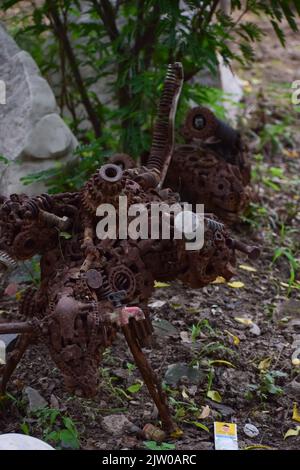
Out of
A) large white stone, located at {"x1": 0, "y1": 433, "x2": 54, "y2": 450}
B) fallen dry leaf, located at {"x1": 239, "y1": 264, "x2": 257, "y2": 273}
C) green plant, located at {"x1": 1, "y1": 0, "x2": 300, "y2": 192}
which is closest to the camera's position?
large white stone, located at {"x1": 0, "y1": 433, "x2": 54, "y2": 450}

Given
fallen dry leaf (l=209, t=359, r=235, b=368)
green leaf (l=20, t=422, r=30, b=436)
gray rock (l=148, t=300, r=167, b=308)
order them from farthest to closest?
gray rock (l=148, t=300, r=167, b=308) → fallen dry leaf (l=209, t=359, r=235, b=368) → green leaf (l=20, t=422, r=30, b=436)

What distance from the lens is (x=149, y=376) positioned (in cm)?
240

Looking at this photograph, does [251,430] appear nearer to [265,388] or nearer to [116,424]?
[265,388]

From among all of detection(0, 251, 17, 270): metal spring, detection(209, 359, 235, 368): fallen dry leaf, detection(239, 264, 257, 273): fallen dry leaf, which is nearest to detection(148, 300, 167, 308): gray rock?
detection(209, 359, 235, 368): fallen dry leaf

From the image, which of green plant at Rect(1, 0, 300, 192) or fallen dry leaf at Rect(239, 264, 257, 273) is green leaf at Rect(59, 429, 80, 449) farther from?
fallen dry leaf at Rect(239, 264, 257, 273)

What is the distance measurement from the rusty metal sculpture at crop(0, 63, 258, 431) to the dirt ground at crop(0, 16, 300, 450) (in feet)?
0.61

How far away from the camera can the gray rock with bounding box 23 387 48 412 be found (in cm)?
263

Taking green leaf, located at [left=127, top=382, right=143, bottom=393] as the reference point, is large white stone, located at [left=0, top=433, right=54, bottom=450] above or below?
above

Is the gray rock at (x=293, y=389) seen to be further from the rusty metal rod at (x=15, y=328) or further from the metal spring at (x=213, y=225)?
the rusty metal rod at (x=15, y=328)

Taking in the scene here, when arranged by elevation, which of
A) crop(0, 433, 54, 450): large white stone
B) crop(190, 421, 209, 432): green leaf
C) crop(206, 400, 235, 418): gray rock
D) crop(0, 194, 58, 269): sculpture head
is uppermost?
crop(0, 194, 58, 269): sculpture head

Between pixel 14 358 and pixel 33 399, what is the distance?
21cm

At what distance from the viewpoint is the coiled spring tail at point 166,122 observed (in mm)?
2906

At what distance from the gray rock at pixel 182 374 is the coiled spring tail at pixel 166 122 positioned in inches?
31.6

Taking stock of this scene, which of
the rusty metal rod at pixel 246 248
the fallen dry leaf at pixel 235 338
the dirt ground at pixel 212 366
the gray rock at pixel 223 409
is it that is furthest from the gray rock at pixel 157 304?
the rusty metal rod at pixel 246 248
